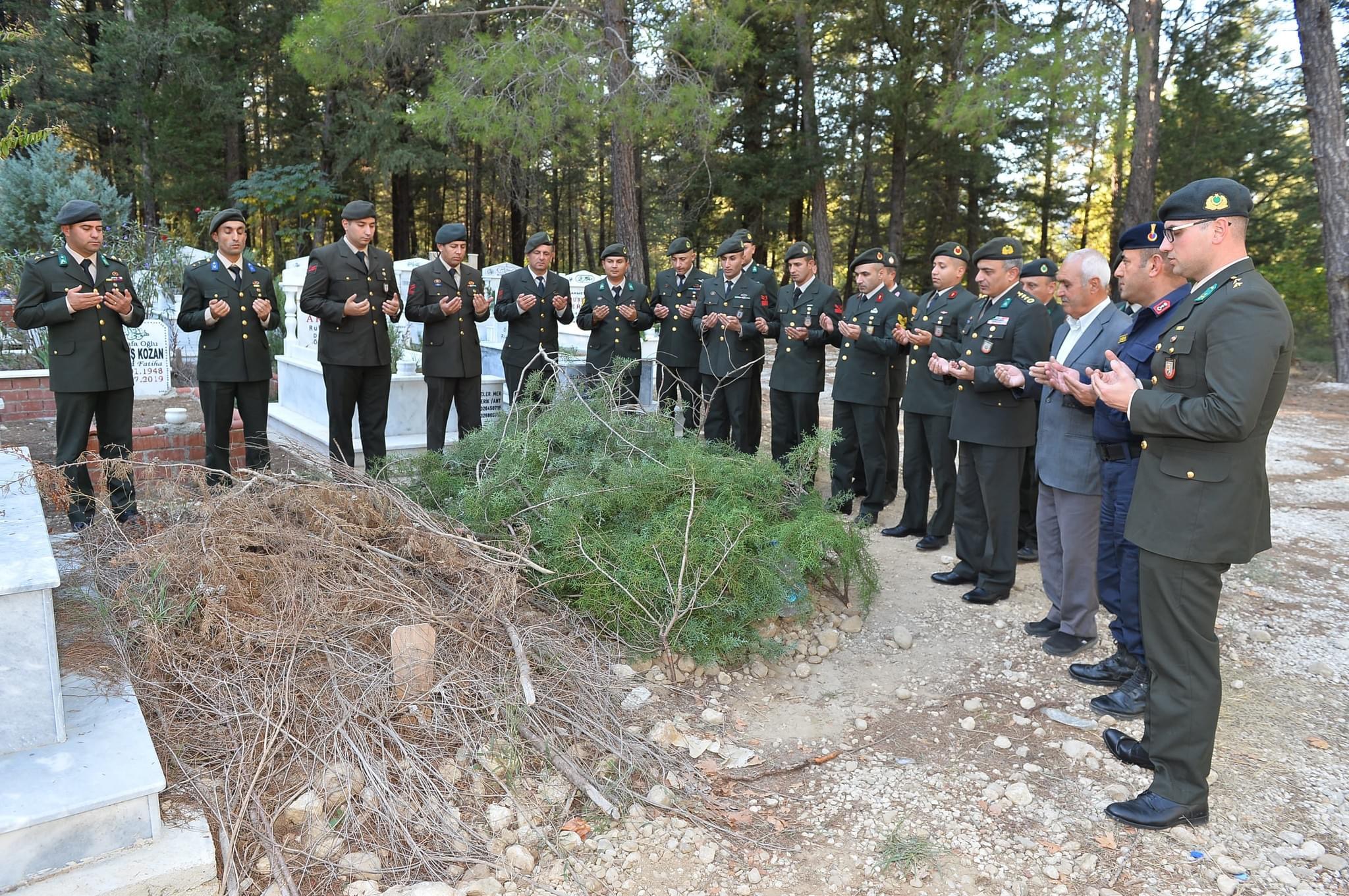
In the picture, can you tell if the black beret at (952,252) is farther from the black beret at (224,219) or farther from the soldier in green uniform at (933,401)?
the black beret at (224,219)

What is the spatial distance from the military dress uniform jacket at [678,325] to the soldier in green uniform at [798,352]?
0.89 metres

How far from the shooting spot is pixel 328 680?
2.95 metres

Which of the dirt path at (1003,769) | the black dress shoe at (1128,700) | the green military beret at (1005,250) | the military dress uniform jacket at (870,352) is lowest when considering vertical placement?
the dirt path at (1003,769)

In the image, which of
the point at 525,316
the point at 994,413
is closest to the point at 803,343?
the point at 994,413

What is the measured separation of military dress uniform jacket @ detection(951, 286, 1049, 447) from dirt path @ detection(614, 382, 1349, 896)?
36.2 inches

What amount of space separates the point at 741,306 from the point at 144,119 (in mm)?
19864

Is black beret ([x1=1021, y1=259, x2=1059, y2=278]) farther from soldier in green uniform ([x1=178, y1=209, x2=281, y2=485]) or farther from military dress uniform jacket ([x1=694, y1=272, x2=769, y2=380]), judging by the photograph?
soldier in green uniform ([x1=178, y1=209, x2=281, y2=485])

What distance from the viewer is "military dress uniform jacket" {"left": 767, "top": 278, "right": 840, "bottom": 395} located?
6172 mm

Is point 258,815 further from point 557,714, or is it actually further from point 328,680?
point 557,714

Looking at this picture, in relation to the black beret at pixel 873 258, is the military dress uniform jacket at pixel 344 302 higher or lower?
lower

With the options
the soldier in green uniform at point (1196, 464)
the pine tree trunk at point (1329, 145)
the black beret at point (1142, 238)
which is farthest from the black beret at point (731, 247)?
the pine tree trunk at point (1329, 145)

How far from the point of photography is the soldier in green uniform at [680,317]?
7227mm

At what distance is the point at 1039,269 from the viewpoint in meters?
4.63

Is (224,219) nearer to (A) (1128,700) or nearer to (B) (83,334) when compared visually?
(B) (83,334)
